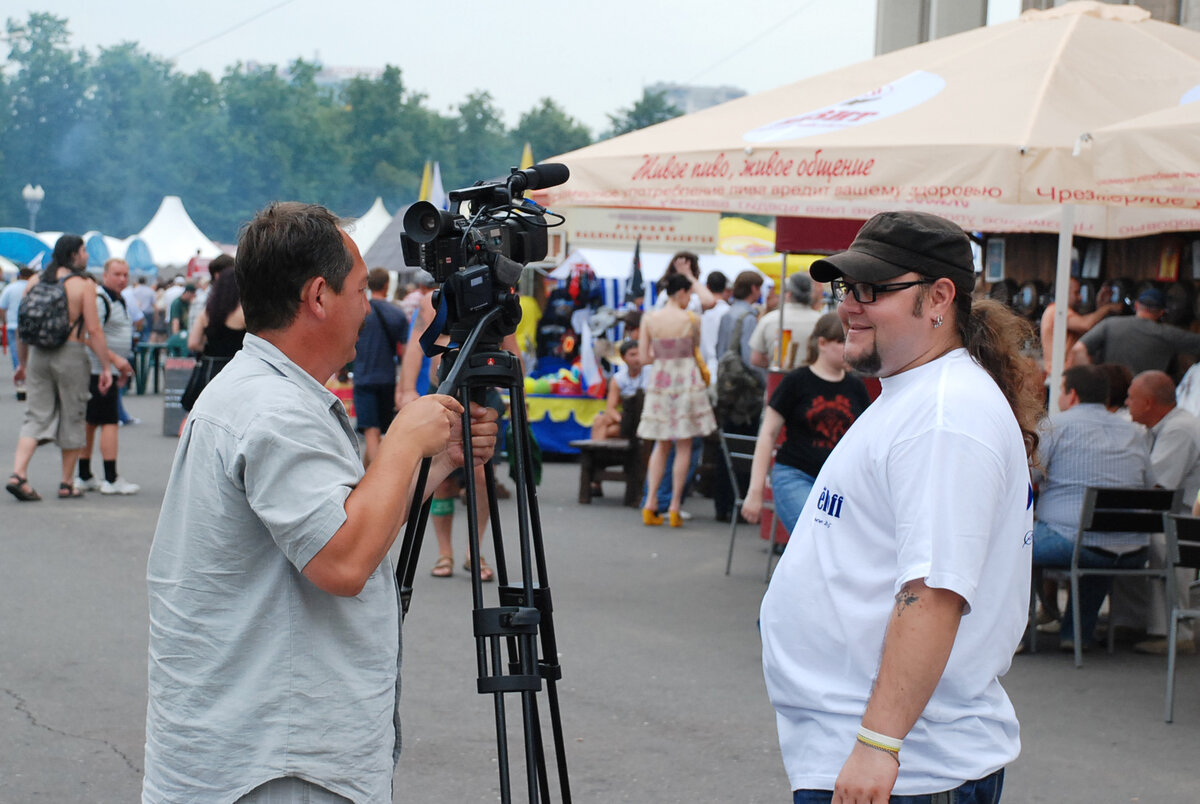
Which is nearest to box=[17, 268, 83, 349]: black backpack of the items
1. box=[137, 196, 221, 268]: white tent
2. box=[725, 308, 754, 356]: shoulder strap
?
box=[725, 308, 754, 356]: shoulder strap

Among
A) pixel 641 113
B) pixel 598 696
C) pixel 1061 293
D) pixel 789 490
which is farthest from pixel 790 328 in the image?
pixel 641 113

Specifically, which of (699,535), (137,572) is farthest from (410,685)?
(699,535)

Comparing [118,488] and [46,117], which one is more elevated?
[46,117]

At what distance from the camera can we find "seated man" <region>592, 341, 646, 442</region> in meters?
11.9

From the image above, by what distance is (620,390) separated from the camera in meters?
12.2

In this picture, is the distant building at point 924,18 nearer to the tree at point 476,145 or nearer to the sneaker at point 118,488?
the sneaker at point 118,488

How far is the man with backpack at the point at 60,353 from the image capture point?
9.82 metres

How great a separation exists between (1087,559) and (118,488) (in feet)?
24.7

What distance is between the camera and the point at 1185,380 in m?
8.05

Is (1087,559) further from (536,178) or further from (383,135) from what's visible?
(383,135)

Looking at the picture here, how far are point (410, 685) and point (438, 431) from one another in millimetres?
3825

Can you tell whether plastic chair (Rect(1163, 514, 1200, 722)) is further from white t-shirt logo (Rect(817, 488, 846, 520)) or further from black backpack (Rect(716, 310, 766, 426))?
black backpack (Rect(716, 310, 766, 426))

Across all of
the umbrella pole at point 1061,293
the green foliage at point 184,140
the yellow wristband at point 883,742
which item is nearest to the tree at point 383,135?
the green foliage at point 184,140

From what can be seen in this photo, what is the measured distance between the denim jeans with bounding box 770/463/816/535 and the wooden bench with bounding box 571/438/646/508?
4.74m
